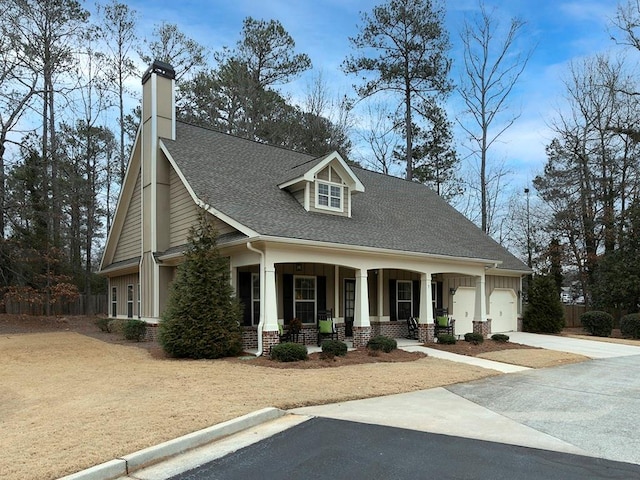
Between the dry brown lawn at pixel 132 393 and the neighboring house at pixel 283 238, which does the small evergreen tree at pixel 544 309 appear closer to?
the neighboring house at pixel 283 238

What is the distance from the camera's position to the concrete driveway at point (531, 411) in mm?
6004

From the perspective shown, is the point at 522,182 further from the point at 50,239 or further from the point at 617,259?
the point at 50,239

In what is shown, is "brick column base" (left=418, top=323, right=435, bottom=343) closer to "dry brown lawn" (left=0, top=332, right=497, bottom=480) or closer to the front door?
the front door

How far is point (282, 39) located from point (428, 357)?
80.0 ft

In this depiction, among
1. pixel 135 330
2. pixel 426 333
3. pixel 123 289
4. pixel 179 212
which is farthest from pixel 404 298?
pixel 123 289

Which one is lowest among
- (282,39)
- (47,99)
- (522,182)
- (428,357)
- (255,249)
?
(428,357)

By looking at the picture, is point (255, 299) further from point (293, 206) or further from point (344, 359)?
point (344, 359)

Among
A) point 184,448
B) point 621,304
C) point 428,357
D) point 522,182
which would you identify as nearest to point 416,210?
point 428,357

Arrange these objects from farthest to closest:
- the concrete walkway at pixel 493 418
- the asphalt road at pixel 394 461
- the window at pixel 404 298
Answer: the window at pixel 404 298
the concrete walkway at pixel 493 418
the asphalt road at pixel 394 461

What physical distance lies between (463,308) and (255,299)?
9342 mm

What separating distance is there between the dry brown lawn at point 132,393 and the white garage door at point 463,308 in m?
5.51

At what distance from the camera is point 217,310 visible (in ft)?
39.0

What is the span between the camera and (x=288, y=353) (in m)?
11.3

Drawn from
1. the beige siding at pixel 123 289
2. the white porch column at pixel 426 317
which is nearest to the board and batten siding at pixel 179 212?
the beige siding at pixel 123 289
